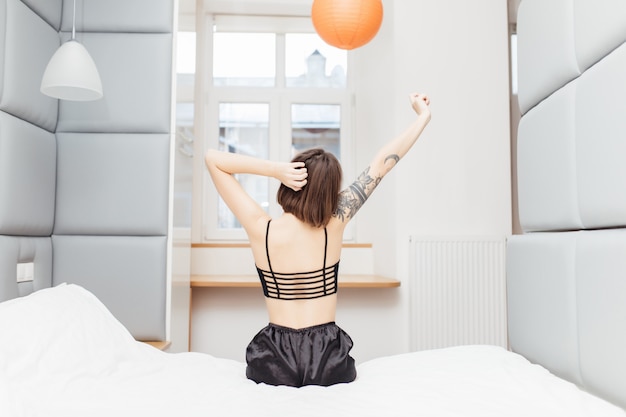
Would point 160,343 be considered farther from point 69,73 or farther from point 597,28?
point 597,28

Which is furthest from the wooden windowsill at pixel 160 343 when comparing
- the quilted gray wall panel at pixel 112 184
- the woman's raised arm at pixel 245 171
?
the woman's raised arm at pixel 245 171

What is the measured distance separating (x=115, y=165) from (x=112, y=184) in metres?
0.08

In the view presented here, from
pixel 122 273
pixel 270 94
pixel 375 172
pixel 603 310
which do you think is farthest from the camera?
pixel 270 94

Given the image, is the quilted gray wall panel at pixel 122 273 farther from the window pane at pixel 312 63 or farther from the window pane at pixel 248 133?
the window pane at pixel 312 63

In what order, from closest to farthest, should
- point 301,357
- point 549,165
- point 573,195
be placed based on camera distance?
point 573,195, point 549,165, point 301,357

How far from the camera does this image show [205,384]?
126cm

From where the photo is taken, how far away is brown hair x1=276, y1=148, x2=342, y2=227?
5.01 feet

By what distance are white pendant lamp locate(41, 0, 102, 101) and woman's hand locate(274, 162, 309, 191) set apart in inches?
33.7

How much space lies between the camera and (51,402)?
3.54 ft

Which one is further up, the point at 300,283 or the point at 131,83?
the point at 131,83

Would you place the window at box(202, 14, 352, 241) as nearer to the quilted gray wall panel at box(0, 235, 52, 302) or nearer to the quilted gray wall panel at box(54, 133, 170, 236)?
the quilted gray wall panel at box(54, 133, 170, 236)

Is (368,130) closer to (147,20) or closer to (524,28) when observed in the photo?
(147,20)

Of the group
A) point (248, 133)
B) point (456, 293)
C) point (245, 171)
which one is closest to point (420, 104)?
point (245, 171)

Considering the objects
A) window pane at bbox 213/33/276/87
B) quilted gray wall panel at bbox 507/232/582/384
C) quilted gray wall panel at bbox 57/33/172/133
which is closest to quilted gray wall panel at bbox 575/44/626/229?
quilted gray wall panel at bbox 507/232/582/384
